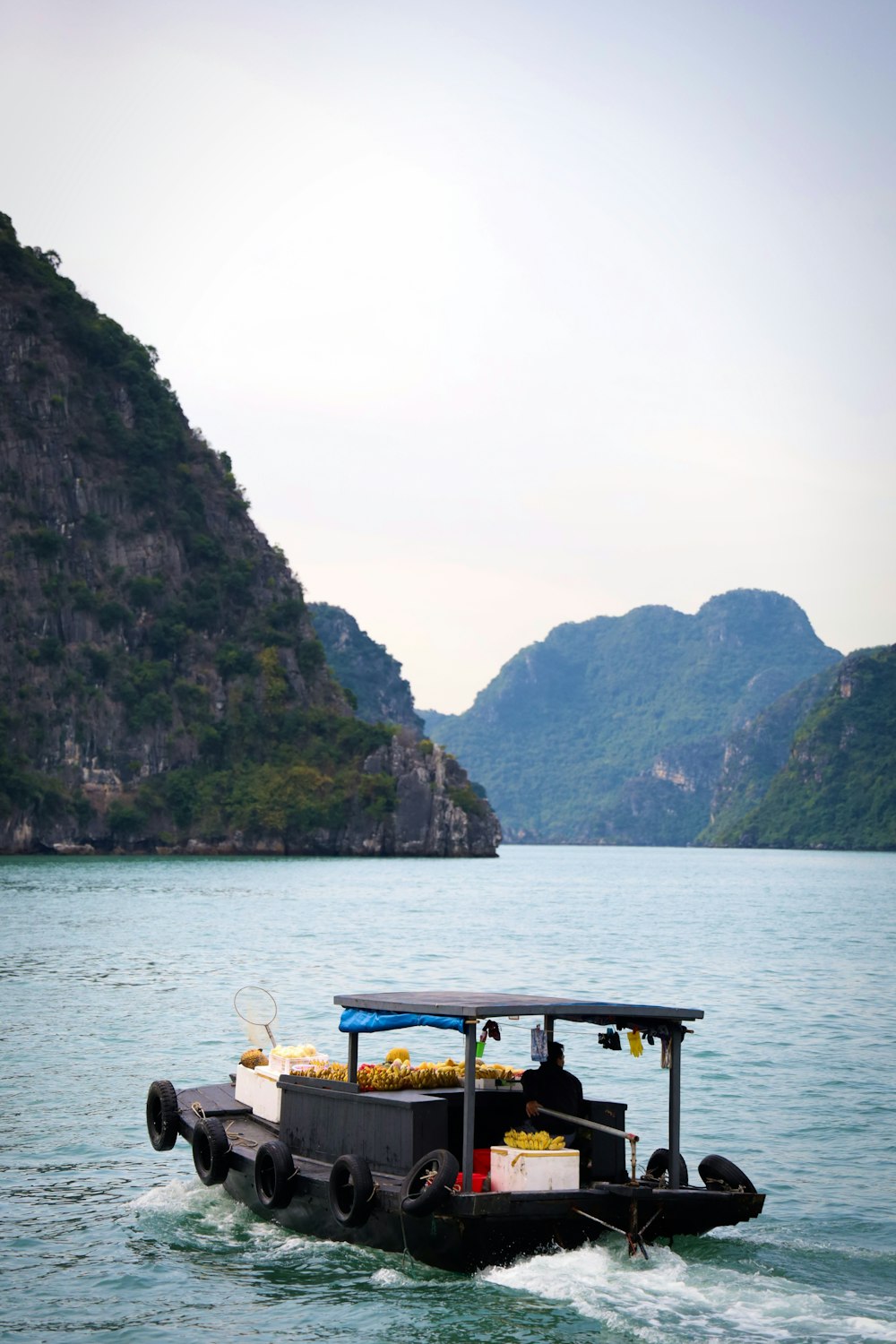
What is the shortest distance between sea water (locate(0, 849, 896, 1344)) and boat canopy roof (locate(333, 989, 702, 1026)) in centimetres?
198

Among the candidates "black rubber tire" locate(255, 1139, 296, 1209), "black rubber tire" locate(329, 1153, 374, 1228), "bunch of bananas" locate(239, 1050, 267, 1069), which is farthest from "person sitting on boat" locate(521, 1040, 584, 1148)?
"bunch of bananas" locate(239, 1050, 267, 1069)

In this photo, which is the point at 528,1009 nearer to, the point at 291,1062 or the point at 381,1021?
the point at 381,1021

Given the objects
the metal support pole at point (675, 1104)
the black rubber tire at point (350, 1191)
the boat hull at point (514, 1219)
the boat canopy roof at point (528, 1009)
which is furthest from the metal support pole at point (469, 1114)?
the metal support pole at point (675, 1104)

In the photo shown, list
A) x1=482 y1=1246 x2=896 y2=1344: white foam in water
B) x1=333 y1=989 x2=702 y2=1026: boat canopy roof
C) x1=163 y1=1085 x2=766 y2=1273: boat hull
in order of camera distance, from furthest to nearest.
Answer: x1=333 y1=989 x2=702 y2=1026: boat canopy roof
x1=163 y1=1085 x2=766 y2=1273: boat hull
x1=482 y1=1246 x2=896 y2=1344: white foam in water

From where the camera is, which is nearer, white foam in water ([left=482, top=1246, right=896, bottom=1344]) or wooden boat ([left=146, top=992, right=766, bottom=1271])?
white foam in water ([left=482, top=1246, right=896, bottom=1344])

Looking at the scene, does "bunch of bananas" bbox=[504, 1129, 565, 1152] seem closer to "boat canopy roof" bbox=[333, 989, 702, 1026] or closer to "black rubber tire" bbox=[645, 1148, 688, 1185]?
"boat canopy roof" bbox=[333, 989, 702, 1026]

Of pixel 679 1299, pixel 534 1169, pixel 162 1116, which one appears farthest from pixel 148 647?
pixel 679 1299

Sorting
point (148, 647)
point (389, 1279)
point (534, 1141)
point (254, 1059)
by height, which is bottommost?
point (389, 1279)

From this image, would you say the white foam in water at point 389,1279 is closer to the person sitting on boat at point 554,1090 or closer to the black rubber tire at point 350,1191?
the black rubber tire at point 350,1191

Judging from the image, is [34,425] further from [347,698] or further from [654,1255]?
[654,1255]

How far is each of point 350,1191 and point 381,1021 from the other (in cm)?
159

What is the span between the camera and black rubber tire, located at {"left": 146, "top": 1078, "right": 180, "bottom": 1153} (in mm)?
17297

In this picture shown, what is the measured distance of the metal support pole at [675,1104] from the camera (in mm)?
13727

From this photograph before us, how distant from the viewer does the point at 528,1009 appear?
43.9ft
